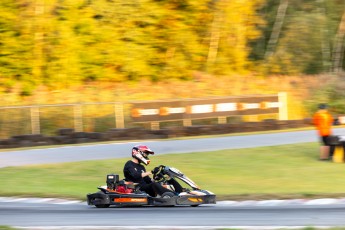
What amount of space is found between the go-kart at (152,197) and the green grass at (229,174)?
1326 millimetres

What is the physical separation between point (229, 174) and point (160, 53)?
19062 millimetres

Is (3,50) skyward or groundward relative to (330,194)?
skyward

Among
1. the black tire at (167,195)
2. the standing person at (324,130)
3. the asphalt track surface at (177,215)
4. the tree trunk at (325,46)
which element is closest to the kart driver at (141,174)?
the black tire at (167,195)

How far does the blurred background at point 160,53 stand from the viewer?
100ft

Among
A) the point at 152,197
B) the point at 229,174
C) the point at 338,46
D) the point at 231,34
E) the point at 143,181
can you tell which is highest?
the point at 231,34

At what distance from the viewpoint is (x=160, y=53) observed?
1382 inches

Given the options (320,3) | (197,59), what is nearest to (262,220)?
(197,59)

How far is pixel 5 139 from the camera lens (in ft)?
73.7

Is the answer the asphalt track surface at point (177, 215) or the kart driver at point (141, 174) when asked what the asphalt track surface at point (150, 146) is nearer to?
the asphalt track surface at point (177, 215)

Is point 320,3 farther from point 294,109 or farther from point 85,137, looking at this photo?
point 85,137

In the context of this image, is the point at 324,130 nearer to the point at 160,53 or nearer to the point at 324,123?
the point at 324,123

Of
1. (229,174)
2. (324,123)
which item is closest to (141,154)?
(229,174)

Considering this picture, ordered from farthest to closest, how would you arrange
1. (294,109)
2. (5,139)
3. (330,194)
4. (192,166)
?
(294,109) < (5,139) < (192,166) < (330,194)

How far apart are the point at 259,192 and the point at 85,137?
1026 cm
